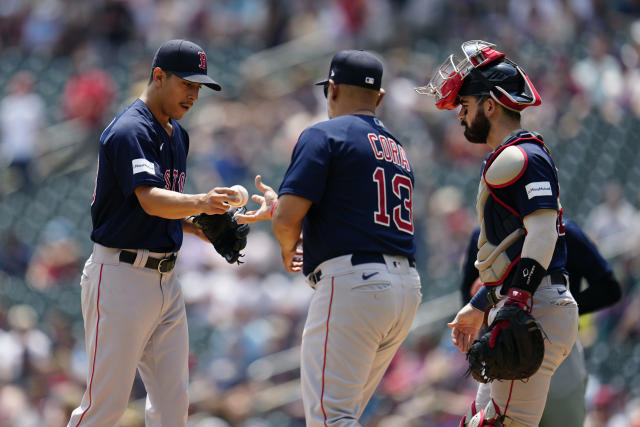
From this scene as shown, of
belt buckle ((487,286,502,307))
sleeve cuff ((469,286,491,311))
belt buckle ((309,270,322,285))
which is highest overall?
belt buckle ((487,286,502,307))

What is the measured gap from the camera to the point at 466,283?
4.94 meters

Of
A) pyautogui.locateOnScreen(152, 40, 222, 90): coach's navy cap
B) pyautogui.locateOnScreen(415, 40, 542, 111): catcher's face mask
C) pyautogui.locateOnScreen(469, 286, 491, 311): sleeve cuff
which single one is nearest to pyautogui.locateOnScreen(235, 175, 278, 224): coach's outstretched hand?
pyautogui.locateOnScreen(152, 40, 222, 90): coach's navy cap

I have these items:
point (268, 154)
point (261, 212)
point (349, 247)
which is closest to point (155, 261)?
point (261, 212)

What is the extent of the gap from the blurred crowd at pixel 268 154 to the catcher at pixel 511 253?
163 inches

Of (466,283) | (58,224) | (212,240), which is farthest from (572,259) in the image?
(58,224)

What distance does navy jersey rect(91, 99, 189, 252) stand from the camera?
400cm

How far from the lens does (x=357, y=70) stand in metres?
4.18

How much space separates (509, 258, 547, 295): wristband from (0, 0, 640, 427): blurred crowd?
4360mm

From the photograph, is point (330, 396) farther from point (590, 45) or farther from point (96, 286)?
point (590, 45)

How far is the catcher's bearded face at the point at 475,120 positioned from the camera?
3.97 meters

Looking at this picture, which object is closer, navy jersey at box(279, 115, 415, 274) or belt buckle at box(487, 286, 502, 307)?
belt buckle at box(487, 286, 502, 307)

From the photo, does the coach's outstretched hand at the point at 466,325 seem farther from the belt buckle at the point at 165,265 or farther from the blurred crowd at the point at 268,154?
the blurred crowd at the point at 268,154

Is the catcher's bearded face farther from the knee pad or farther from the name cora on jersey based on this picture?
the knee pad

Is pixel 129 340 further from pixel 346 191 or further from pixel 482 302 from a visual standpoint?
pixel 482 302
